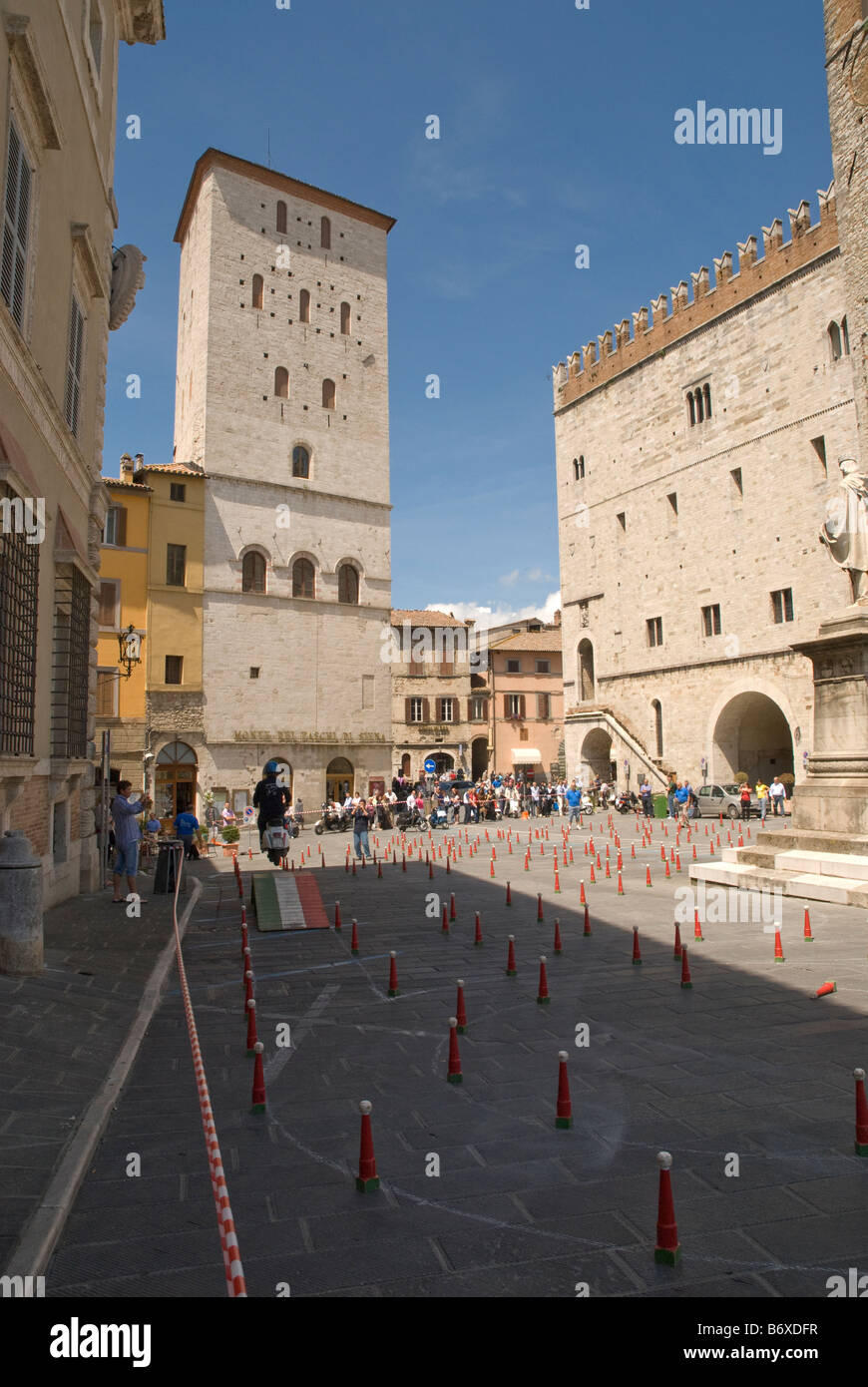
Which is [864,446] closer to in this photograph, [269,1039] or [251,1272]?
[269,1039]

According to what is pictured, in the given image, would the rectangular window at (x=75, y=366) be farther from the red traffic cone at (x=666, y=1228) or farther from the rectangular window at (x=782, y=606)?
the rectangular window at (x=782, y=606)

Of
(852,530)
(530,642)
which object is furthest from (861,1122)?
(530,642)

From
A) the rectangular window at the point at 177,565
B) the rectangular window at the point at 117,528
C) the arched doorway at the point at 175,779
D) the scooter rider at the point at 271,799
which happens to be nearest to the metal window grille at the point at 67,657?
the scooter rider at the point at 271,799

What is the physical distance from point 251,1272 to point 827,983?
6321mm

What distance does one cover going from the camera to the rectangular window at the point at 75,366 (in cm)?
1330

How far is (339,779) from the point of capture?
38.6 metres

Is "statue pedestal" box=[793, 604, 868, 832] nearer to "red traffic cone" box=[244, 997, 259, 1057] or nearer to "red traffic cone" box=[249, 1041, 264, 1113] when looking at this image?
"red traffic cone" box=[244, 997, 259, 1057]

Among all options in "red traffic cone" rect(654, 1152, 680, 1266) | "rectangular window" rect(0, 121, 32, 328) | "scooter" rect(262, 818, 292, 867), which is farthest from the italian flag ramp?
"red traffic cone" rect(654, 1152, 680, 1266)

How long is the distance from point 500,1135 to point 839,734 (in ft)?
35.4

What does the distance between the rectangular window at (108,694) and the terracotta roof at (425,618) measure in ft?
87.5

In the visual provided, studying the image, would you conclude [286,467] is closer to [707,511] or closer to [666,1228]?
[707,511]

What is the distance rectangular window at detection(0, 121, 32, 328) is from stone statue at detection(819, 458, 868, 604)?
12586 millimetres

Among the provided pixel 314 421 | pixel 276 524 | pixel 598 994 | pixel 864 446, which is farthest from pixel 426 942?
pixel 314 421

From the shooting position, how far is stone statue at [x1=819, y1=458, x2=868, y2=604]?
14703 millimetres
